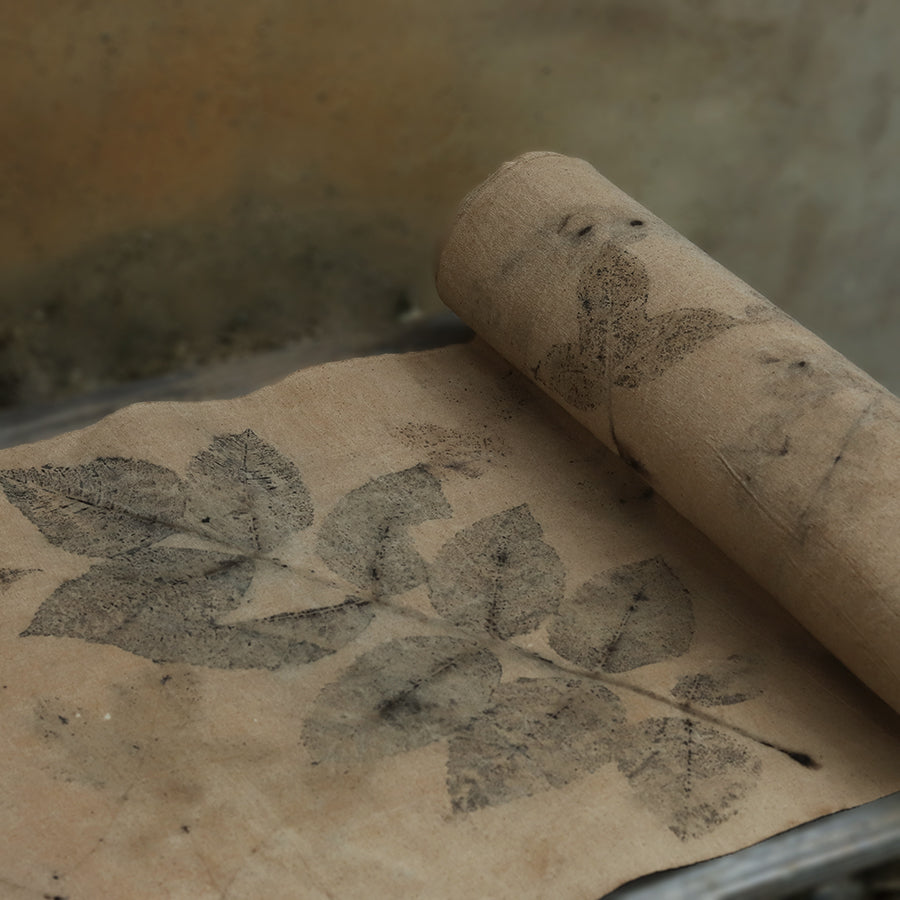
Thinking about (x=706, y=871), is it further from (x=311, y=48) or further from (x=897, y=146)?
(x=897, y=146)

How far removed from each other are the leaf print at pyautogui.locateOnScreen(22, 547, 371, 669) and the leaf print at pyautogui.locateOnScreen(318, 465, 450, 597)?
0.13 feet

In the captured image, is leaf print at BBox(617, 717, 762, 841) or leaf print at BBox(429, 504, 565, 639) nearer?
leaf print at BBox(617, 717, 762, 841)

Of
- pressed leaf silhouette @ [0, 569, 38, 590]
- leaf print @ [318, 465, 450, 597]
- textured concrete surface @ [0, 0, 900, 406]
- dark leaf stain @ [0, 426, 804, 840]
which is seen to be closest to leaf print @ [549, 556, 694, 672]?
dark leaf stain @ [0, 426, 804, 840]

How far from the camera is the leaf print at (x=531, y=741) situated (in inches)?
33.0

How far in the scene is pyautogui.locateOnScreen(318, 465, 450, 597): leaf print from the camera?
1000 mm

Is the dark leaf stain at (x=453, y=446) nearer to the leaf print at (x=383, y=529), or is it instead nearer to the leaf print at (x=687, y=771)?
the leaf print at (x=383, y=529)

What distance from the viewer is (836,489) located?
90 cm

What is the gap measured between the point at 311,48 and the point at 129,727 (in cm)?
75

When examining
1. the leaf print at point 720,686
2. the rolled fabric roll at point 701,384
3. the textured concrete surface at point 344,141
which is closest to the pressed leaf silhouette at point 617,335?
the rolled fabric roll at point 701,384

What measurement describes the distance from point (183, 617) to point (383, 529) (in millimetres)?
177

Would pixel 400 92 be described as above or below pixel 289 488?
above

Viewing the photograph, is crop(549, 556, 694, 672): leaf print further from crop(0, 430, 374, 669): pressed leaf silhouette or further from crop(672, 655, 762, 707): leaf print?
crop(0, 430, 374, 669): pressed leaf silhouette

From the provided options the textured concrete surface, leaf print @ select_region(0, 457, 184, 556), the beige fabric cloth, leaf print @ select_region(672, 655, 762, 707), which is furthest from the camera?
the textured concrete surface

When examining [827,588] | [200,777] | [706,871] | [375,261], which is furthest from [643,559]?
[375,261]
